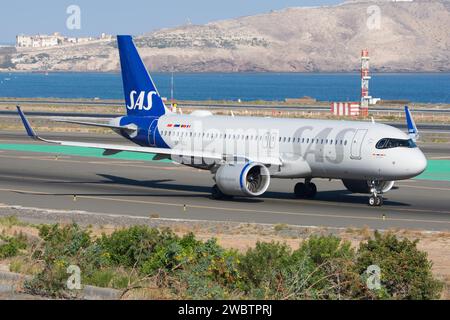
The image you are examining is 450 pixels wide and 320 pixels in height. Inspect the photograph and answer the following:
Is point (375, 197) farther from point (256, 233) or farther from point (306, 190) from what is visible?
point (256, 233)

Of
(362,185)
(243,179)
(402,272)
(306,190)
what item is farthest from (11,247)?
(306,190)

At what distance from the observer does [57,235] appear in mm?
26953

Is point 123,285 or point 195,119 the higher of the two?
point 195,119

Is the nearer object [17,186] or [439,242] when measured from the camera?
[439,242]

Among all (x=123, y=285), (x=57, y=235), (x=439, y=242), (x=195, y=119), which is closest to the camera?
(x=123, y=285)

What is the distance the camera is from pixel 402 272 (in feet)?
73.9

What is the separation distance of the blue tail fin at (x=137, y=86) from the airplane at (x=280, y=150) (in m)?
0.82

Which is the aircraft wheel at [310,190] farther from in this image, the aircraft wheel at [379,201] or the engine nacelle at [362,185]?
the aircraft wheel at [379,201]

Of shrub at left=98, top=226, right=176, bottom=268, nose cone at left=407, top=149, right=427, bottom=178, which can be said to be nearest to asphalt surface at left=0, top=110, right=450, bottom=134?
nose cone at left=407, top=149, right=427, bottom=178

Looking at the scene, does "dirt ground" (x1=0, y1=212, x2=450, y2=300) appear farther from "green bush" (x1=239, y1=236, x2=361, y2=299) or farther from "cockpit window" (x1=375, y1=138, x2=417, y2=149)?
"green bush" (x1=239, y1=236, x2=361, y2=299)
